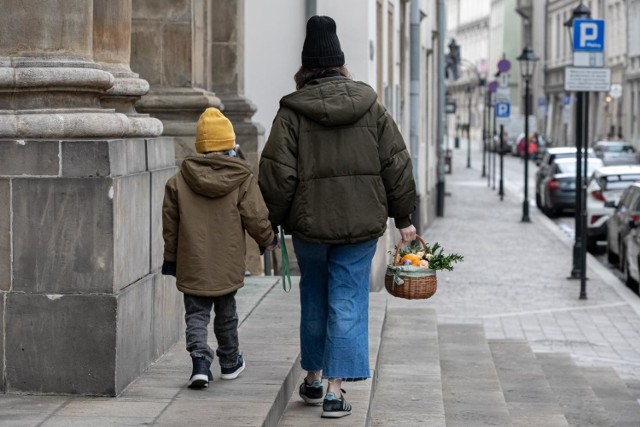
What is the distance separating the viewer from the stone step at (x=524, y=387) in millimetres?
9406

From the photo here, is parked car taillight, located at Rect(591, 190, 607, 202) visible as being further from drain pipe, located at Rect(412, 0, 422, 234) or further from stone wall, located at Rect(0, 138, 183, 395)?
stone wall, located at Rect(0, 138, 183, 395)

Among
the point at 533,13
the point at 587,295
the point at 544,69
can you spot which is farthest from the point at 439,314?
the point at 533,13

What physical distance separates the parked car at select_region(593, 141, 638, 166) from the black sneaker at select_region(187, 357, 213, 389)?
45314mm

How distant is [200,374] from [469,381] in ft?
10.4

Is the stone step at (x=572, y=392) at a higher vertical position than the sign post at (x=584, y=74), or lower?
lower

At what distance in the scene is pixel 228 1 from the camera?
13961 mm

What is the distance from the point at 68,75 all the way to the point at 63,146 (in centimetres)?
39

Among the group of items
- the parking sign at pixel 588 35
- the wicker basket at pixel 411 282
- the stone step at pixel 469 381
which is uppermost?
the parking sign at pixel 588 35

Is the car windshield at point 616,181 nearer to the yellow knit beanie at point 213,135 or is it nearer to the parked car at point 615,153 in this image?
the yellow knit beanie at point 213,135

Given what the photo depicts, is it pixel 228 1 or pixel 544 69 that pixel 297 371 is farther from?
pixel 544 69

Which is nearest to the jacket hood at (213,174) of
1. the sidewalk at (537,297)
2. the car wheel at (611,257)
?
the sidewalk at (537,297)

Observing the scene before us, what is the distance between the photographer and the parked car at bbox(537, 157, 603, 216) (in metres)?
34.7

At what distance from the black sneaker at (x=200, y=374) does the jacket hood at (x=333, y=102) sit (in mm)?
1294

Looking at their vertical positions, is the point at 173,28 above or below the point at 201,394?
above
